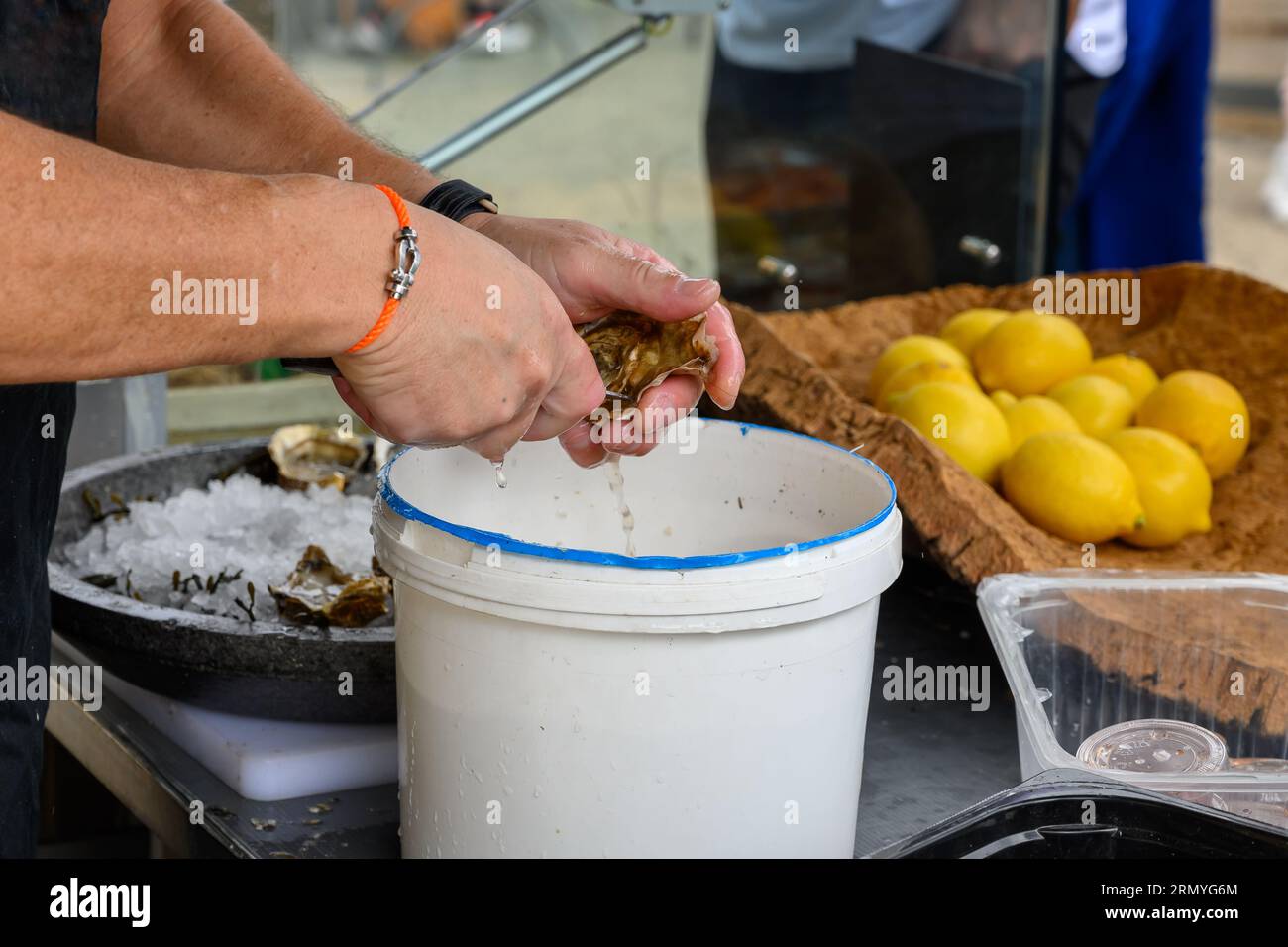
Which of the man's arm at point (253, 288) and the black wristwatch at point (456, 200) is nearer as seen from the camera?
the man's arm at point (253, 288)

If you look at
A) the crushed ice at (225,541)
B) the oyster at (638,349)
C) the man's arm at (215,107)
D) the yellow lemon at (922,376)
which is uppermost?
the man's arm at (215,107)

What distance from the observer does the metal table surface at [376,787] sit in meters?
1.25

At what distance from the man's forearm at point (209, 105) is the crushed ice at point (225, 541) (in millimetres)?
441

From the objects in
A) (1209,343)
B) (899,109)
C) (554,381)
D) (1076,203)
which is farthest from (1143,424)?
(1076,203)

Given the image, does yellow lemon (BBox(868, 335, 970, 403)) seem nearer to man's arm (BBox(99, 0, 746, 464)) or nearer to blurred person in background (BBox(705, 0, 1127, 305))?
man's arm (BBox(99, 0, 746, 464))

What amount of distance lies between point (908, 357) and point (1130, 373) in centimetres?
30

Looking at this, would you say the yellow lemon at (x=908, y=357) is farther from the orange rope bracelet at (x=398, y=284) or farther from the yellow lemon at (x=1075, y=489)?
the orange rope bracelet at (x=398, y=284)

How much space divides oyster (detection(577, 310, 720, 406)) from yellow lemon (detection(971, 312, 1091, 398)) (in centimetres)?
70

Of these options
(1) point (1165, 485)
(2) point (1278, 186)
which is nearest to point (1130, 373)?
(1) point (1165, 485)

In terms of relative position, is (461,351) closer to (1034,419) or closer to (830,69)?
(1034,419)

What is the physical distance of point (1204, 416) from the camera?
1641 mm

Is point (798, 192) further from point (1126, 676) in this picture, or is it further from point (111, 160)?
point (111, 160)

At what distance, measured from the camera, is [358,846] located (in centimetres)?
124

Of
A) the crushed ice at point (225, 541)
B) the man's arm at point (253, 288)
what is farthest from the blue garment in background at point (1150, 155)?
the man's arm at point (253, 288)
